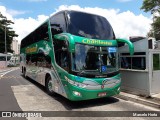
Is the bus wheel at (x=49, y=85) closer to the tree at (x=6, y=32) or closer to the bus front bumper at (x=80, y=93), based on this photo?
the bus front bumper at (x=80, y=93)

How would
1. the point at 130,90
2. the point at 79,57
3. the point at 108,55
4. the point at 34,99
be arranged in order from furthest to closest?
the point at 130,90 < the point at 34,99 < the point at 108,55 < the point at 79,57

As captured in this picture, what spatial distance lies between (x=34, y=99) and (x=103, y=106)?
3239 mm

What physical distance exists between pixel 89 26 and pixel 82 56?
1488mm

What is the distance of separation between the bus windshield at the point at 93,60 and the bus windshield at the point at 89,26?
57 cm

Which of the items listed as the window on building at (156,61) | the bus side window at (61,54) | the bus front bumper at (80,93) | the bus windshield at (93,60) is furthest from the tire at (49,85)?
the window on building at (156,61)

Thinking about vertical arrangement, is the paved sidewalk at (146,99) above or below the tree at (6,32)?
below

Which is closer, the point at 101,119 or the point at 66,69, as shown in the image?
the point at 101,119

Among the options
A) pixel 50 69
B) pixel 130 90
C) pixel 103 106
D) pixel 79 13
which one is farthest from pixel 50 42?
pixel 130 90

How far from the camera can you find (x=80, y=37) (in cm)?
812

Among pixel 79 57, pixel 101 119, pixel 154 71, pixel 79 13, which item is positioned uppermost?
pixel 79 13

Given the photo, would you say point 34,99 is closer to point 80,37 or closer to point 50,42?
point 50,42

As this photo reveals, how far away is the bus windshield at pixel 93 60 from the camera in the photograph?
25.8 feet

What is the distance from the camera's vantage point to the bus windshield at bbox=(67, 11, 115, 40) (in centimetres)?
840

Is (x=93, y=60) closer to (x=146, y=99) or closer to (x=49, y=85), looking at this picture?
(x=146, y=99)
